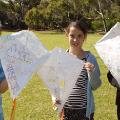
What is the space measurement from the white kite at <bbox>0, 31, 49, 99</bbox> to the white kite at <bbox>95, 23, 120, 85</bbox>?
24.5 inches

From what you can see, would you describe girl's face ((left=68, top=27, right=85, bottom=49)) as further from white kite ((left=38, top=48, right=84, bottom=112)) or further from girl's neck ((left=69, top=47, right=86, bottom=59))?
white kite ((left=38, top=48, right=84, bottom=112))

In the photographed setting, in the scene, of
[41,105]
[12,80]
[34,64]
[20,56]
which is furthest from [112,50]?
[41,105]

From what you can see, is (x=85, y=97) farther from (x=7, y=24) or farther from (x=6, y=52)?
(x=7, y=24)

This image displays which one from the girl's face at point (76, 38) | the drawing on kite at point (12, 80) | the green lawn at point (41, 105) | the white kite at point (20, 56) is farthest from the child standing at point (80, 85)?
the green lawn at point (41, 105)

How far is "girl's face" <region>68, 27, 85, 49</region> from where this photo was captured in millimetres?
4395

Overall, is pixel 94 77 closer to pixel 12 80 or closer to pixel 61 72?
pixel 61 72

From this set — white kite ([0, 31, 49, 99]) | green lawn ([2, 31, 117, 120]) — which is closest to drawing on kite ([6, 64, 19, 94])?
white kite ([0, 31, 49, 99])

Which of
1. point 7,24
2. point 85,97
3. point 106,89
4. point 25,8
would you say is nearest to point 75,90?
point 85,97

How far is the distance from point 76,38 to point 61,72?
42 cm

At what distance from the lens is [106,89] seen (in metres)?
10.4

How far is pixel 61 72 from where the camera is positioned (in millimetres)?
4191

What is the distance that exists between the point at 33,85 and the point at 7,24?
5567 cm

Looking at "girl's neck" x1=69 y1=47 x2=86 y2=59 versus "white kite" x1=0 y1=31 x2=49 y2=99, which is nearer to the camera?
"white kite" x1=0 y1=31 x2=49 y2=99

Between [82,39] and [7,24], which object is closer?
[82,39]
